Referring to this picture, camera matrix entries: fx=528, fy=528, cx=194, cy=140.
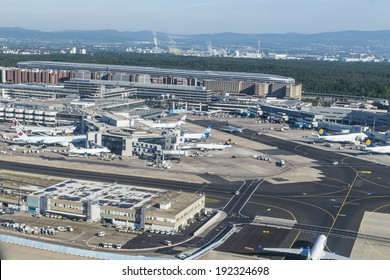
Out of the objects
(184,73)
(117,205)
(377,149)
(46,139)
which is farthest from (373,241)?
(184,73)

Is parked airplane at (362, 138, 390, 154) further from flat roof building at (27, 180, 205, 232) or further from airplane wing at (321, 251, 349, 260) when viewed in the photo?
airplane wing at (321, 251, 349, 260)

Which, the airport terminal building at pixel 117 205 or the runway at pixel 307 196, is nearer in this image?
the airport terminal building at pixel 117 205

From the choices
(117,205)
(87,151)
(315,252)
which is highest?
(315,252)

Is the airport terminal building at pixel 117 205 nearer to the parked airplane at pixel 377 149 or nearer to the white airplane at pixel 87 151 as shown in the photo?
the white airplane at pixel 87 151

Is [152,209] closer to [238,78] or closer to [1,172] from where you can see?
[1,172]

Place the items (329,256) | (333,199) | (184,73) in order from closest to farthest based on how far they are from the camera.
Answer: (329,256) → (333,199) → (184,73)

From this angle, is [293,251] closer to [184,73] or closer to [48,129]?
[48,129]

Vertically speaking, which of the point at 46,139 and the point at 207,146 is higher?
the point at 46,139

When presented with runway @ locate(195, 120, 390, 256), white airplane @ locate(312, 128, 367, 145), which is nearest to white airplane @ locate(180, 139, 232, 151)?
runway @ locate(195, 120, 390, 256)

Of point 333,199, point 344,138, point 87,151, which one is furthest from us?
point 344,138

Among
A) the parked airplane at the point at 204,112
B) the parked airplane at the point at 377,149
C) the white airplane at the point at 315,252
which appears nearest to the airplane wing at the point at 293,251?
the white airplane at the point at 315,252

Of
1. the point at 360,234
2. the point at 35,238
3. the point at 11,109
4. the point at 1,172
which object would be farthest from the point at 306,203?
the point at 11,109
